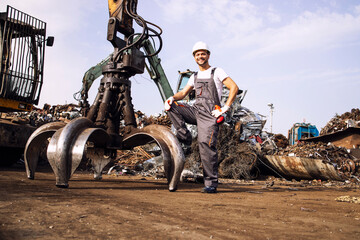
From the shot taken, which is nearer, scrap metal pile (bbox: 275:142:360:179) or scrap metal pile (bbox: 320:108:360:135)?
scrap metal pile (bbox: 275:142:360:179)

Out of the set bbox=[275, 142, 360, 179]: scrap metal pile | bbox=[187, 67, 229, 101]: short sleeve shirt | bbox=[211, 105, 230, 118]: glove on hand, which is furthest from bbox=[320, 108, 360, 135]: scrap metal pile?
bbox=[211, 105, 230, 118]: glove on hand

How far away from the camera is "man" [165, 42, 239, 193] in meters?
4.48

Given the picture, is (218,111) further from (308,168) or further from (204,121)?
(308,168)

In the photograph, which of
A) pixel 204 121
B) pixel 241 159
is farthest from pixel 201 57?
pixel 241 159

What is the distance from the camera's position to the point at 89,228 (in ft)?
6.23

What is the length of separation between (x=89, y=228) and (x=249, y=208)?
5.36 feet

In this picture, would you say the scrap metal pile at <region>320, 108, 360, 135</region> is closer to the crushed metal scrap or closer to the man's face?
the crushed metal scrap

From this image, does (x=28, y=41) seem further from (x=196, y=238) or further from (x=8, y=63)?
(x=196, y=238)

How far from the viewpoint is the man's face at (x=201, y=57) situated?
4.74 metres

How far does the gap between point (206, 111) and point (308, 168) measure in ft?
18.9

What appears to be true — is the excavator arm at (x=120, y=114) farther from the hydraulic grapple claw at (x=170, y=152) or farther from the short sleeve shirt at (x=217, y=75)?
the short sleeve shirt at (x=217, y=75)

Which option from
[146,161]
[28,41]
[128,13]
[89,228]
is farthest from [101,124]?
[146,161]

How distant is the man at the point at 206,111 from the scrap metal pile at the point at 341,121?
1018cm

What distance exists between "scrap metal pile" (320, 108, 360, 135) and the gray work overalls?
10.3 m
